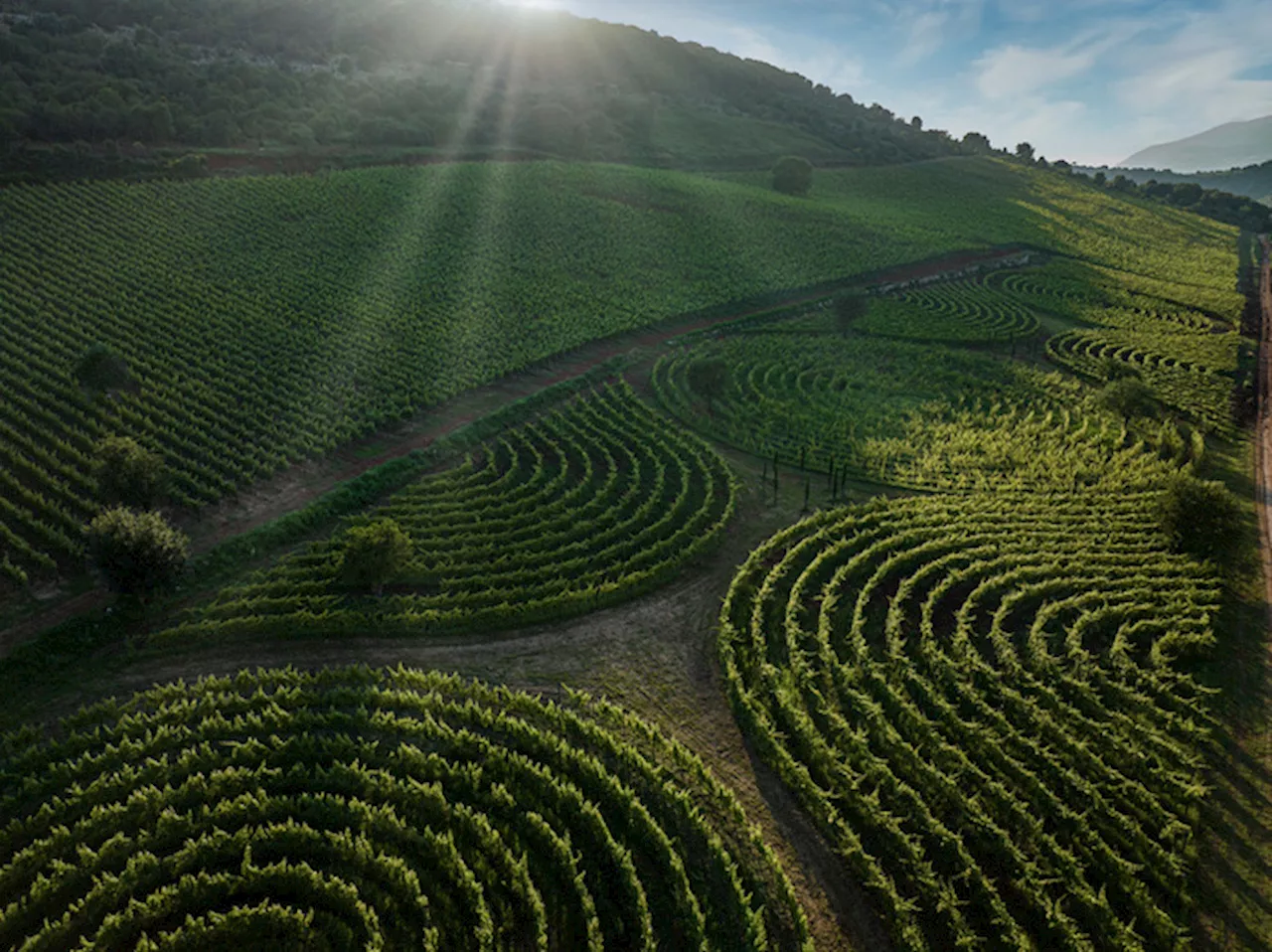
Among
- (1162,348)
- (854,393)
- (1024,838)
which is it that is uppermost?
(1162,348)

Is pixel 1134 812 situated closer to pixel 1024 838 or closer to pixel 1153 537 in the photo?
pixel 1024 838

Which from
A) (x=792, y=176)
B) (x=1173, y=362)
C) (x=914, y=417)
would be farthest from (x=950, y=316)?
(x=792, y=176)

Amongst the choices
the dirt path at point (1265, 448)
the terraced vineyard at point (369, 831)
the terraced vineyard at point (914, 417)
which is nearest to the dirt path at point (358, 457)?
the terraced vineyard at point (914, 417)

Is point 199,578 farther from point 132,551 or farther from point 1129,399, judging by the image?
point 1129,399

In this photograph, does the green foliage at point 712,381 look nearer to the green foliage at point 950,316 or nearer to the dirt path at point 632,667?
the dirt path at point 632,667

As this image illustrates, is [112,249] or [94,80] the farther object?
[94,80]

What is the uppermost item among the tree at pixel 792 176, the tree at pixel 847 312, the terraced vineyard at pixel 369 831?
the tree at pixel 792 176

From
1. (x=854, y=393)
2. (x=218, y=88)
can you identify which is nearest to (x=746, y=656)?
(x=854, y=393)
